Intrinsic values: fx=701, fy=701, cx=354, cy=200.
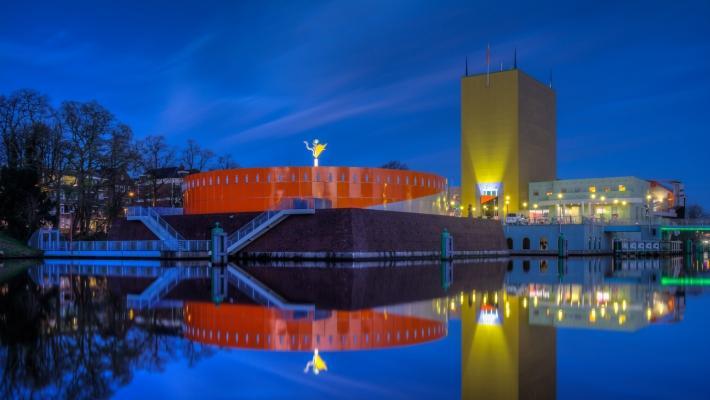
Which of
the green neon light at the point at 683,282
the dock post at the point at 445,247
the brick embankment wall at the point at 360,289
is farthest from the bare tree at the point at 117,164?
the green neon light at the point at 683,282

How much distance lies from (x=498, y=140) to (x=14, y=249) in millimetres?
52746

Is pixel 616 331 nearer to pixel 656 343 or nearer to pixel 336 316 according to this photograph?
pixel 656 343

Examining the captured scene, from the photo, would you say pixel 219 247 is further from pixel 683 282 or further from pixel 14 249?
pixel 683 282

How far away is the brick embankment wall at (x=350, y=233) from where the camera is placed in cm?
3978

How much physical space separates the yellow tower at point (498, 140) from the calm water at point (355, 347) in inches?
2552

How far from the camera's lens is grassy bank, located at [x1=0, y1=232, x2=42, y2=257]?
48625mm

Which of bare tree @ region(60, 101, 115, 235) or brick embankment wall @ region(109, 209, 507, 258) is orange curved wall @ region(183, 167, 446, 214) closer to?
brick embankment wall @ region(109, 209, 507, 258)

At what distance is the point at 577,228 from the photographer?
70.6 metres

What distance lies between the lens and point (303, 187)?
45.1 m

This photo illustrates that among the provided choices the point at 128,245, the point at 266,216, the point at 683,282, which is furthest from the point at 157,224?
the point at 683,282

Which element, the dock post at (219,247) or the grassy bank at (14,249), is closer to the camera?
the dock post at (219,247)

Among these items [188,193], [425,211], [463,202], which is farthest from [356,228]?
[463,202]

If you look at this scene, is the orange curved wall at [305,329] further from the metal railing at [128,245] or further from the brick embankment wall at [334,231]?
the metal railing at [128,245]

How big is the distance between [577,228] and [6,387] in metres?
68.7
